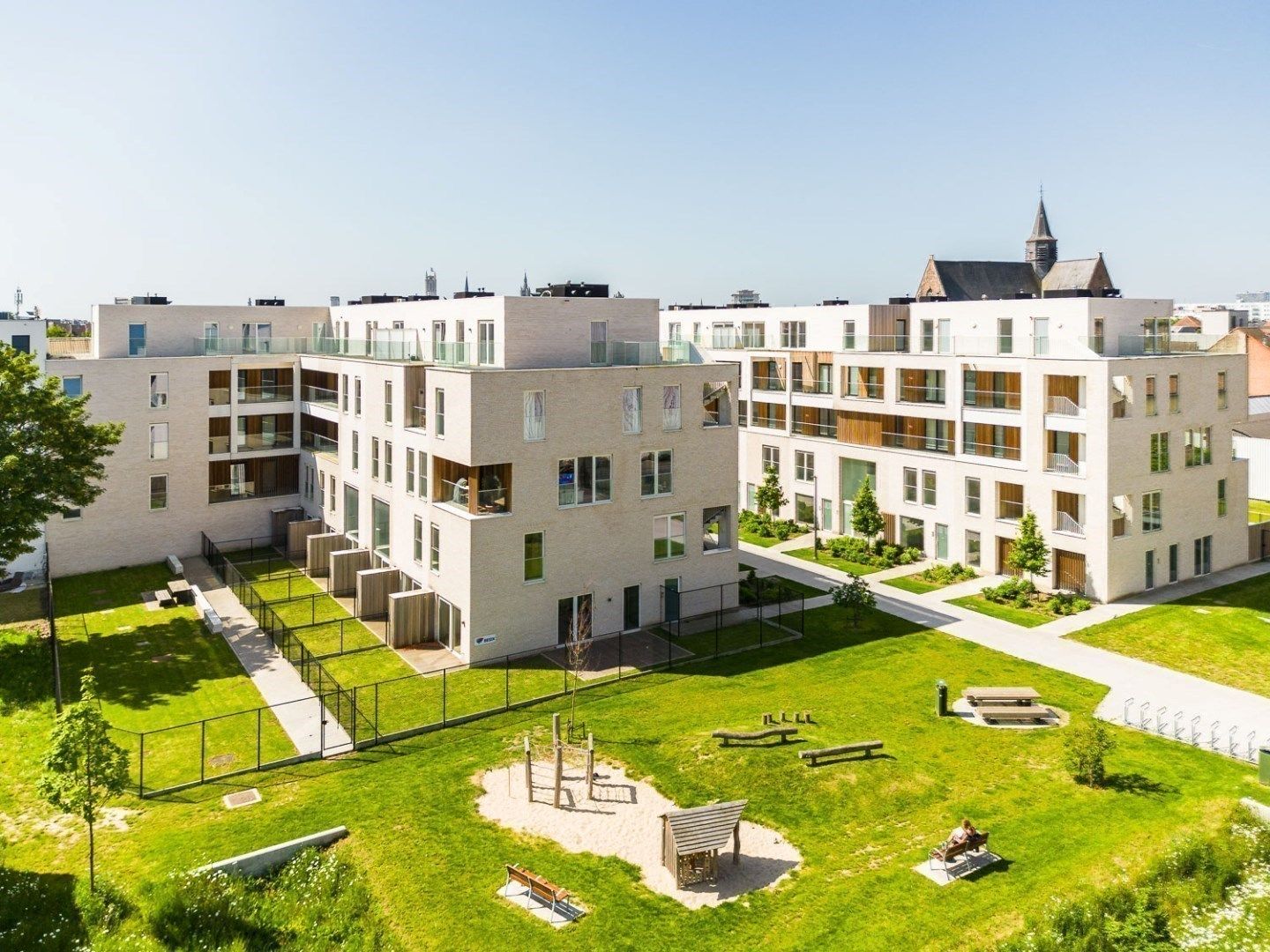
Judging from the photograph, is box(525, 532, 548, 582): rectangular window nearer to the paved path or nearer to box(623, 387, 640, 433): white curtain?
box(623, 387, 640, 433): white curtain

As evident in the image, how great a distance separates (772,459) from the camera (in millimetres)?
49281

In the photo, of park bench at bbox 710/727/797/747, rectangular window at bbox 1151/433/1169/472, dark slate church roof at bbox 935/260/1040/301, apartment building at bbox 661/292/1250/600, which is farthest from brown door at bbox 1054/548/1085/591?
dark slate church roof at bbox 935/260/1040/301

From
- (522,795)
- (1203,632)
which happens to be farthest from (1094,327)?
(522,795)

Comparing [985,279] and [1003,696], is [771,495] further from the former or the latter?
[985,279]

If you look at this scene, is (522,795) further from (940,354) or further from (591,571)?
(940,354)

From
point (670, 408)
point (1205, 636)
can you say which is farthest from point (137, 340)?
point (1205, 636)

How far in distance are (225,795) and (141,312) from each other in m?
30.0

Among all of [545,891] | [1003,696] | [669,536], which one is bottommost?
[545,891]

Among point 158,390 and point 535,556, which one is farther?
point 158,390

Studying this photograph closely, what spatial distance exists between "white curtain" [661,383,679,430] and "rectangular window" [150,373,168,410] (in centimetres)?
2377

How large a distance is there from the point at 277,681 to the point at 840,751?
16.2 m

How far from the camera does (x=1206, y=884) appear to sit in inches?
667

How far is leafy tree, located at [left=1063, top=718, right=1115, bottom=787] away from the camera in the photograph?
2014 cm

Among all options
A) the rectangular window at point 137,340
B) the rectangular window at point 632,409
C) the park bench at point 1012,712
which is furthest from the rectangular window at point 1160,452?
the rectangular window at point 137,340
